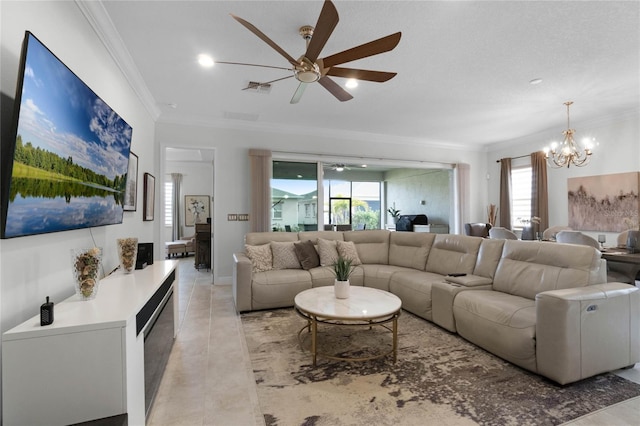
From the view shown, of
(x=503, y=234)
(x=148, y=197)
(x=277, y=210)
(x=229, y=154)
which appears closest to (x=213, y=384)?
(x=148, y=197)

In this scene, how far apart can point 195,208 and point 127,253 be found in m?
6.86

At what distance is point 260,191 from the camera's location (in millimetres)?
5227

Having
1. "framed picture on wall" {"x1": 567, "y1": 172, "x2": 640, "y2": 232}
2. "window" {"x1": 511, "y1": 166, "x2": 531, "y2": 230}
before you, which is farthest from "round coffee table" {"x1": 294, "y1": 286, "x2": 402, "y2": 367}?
"window" {"x1": 511, "y1": 166, "x2": 531, "y2": 230}

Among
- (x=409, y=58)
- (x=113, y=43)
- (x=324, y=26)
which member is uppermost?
(x=409, y=58)

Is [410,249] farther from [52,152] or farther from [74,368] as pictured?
[52,152]

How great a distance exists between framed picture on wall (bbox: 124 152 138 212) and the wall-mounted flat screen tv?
3.39ft

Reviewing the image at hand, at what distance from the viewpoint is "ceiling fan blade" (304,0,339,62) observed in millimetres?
1731

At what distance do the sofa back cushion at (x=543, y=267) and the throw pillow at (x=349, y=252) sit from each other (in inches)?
76.0

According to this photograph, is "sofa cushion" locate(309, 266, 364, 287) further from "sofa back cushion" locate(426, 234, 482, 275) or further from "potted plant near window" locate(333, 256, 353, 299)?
"potted plant near window" locate(333, 256, 353, 299)

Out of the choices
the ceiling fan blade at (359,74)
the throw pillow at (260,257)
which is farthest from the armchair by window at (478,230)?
the ceiling fan blade at (359,74)

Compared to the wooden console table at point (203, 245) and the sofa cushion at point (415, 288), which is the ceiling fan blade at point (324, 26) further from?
the wooden console table at point (203, 245)

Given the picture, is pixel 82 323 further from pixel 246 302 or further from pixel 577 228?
pixel 577 228

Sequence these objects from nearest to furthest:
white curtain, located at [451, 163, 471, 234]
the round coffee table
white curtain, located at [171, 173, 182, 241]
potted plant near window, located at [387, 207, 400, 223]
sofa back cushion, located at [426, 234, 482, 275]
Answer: the round coffee table, sofa back cushion, located at [426, 234, 482, 275], white curtain, located at [451, 163, 471, 234], white curtain, located at [171, 173, 182, 241], potted plant near window, located at [387, 207, 400, 223]

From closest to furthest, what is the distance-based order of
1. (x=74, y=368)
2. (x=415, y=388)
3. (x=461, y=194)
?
(x=74, y=368)
(x=415, y=388)
(x=461, y=194)
